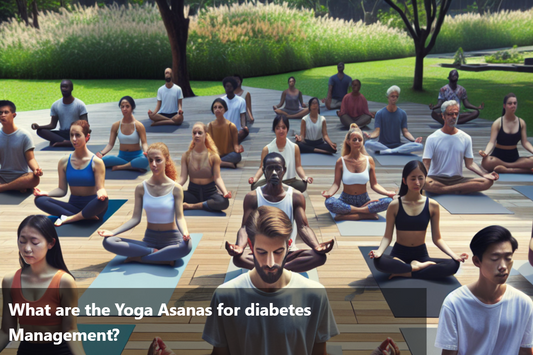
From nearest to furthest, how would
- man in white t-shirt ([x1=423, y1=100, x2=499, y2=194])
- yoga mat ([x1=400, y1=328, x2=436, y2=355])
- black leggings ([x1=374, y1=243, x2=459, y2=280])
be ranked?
yoga mat ([x1=400, y1=328, x2=436, y2=355]), black leggings ([x1=374, y1=243, x2=459, y2=280]), man in white t-shirt ([x1=423, y1=100, x2=499, y2=194])

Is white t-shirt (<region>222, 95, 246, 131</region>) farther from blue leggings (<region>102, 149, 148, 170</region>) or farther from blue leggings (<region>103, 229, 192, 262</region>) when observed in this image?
blue leggings (<region>103, 229, 192, 262</region>)

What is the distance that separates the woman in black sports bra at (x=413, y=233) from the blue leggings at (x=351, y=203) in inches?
75.5

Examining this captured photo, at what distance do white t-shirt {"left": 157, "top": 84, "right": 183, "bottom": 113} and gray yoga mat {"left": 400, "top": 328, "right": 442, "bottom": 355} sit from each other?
1085 centimetres

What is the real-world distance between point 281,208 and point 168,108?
10.3 meters

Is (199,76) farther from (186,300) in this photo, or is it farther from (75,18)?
(186,300)

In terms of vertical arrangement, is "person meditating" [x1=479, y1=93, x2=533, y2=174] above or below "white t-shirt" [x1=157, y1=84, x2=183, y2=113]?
below

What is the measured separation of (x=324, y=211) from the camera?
27.0 ft

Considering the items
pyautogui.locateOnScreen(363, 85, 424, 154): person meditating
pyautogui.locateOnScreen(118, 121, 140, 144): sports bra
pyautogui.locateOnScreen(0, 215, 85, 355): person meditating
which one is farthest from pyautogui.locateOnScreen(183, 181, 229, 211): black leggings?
pyautogui.locateOnScreen(363, 85, 424, 154): person meditating

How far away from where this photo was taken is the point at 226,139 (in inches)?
412

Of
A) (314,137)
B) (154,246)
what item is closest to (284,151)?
(154,246)

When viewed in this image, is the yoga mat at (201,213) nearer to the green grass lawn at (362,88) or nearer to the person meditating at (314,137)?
the person meditating at (314,137)

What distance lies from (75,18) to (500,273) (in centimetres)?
3112

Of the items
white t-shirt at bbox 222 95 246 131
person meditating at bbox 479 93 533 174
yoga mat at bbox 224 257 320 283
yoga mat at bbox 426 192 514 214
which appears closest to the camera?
yoga mat at bbox 224 257 320 283

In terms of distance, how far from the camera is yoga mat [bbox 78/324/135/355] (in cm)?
448
